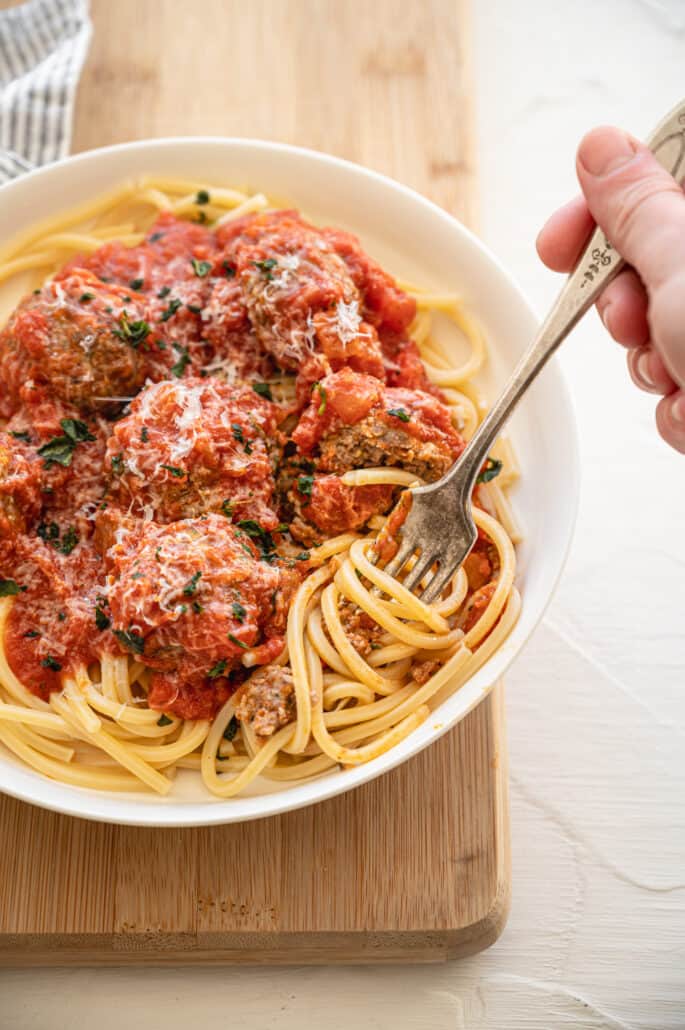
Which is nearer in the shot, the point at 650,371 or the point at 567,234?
the point at 567,234

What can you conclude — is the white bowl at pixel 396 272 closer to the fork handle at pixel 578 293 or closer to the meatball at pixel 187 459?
the fork handle at pixel 578 293

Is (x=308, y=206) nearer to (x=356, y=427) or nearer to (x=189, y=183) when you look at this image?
(x=189, y=183)

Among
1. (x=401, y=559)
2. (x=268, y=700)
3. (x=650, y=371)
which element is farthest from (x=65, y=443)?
(x=650, y=371)

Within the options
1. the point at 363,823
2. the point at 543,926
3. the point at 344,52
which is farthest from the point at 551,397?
the point at 344,52

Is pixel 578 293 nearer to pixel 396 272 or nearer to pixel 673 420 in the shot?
pixel 673 420

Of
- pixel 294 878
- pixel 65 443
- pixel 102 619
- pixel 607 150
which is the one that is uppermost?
pixel 607 150

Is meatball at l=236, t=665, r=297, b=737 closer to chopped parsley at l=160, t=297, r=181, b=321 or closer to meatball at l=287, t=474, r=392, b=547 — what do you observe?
meatball at l=287, t=474, r=392, b=547

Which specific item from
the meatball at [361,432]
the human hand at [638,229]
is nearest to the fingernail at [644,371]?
the human hand at [638,229]

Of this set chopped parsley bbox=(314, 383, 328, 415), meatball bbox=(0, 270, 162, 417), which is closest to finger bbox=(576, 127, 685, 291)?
chopped parsley bbox=(314, 383, 328, 415)
